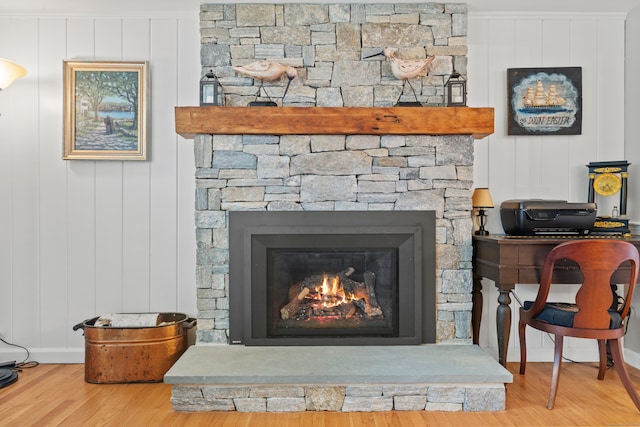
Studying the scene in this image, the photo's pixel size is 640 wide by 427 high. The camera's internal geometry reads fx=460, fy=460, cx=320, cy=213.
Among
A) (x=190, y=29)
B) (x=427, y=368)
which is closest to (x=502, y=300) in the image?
(x=427, y=368)

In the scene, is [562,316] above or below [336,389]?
above

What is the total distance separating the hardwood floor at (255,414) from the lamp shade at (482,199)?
3.45 ft

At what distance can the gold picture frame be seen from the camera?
118 inches

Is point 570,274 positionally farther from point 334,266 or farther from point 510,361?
point 334,266

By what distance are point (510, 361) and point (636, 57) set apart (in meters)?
2.15

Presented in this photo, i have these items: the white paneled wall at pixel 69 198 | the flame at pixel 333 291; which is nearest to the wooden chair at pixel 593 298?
the flame at pixel 333 291

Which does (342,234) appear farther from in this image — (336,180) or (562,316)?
(562,316)

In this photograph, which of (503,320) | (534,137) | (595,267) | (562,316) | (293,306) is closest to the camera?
(595,267)

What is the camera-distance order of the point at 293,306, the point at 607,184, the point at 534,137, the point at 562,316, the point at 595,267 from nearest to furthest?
1. the point at 595,267
2. the point at 562,316
3. the point at 293,306
4. the point at 607,184
5. the point at 534,137

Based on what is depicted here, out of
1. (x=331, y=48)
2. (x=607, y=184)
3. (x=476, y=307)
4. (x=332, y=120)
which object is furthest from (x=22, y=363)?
(x=607, y=184)

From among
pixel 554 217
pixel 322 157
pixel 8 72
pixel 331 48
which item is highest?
pixel 331 48

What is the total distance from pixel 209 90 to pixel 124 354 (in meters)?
1.61

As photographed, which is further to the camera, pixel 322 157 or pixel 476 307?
pixel 476 307

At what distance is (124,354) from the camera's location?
265cm
